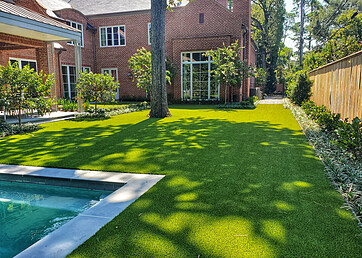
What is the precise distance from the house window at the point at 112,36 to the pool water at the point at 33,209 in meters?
19.2

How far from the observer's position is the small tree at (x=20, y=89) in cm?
814

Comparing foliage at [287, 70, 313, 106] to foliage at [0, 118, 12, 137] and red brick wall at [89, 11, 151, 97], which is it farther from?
foliage at [0, 118, 12, 137]

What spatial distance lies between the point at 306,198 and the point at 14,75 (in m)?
8.20

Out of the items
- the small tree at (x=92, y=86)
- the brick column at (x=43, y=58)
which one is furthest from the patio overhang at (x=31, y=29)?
the small tree at (x=92, y=86)

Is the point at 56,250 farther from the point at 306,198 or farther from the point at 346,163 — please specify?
the point at 346,163

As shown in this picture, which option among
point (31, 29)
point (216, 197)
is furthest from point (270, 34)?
point (216, 197)

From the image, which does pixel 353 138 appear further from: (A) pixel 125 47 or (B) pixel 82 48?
(B) pixel 82 48

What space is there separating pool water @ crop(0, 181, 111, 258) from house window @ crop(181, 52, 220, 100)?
15.6 metres

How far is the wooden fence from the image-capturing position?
18.6 feet

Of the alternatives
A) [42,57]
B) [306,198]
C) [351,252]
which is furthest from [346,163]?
[42,57]

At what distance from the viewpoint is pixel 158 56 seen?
448 inches

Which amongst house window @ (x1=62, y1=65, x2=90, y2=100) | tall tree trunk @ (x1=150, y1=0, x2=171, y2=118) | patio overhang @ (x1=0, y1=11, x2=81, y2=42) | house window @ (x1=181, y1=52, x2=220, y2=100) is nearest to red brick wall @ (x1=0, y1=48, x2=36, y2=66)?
patio overhang @ (x1=0, y1=11, x2=81, y2=42)

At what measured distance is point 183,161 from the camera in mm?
5023

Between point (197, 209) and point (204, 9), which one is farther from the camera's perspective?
point (204, 9)
